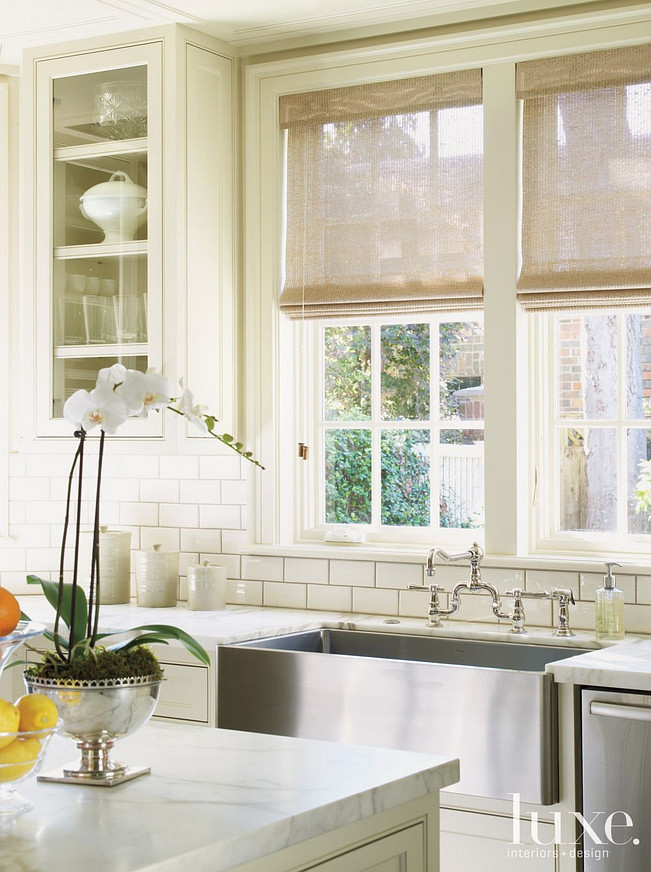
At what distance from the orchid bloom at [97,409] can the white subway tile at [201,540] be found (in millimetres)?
2349

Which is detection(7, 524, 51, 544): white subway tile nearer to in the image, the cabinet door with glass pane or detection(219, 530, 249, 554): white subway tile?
the cabinet door with glass pane

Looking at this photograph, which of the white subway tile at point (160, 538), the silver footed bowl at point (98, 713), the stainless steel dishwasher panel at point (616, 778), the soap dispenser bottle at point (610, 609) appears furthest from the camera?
the white subway tile at point (160, 538)

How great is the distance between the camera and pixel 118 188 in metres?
3.70

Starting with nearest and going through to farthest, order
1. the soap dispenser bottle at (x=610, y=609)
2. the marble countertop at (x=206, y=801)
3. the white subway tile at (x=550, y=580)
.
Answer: the marble countertop at (x=206, y=801), the soap dispenser bottle at (x=610, y=609), the white subway tile at (x=550, y=580)

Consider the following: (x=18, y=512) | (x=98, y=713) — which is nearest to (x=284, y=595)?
(x=18, y=512)

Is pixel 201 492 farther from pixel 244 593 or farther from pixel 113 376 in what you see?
pixel 113 376

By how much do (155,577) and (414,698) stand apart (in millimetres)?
1182

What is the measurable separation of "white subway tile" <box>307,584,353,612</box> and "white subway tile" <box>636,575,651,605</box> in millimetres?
926

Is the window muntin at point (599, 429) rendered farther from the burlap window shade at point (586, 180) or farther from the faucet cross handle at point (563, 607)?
the faucet cross handle at point (563, 607)

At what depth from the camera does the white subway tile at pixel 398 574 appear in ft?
11.6

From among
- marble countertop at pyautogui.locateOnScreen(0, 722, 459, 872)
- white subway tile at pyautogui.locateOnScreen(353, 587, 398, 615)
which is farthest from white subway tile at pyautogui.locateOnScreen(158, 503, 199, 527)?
marble countertop at pyautogui.locateOnScreen(0, 722, 459, 872)

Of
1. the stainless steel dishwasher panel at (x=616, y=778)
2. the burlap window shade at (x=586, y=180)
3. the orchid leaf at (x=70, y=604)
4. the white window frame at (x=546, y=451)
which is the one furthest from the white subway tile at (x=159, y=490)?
the orchid leaf at (x=70, y=604)

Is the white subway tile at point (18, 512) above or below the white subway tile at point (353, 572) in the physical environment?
above

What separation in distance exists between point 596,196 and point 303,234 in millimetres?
983
